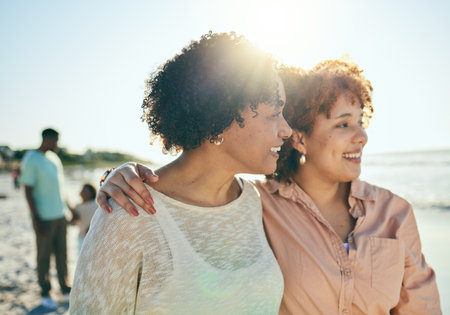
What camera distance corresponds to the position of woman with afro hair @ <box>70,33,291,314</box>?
1.45 meters

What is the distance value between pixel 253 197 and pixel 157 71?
3.24 ft

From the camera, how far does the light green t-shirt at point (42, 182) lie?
4.91 meters

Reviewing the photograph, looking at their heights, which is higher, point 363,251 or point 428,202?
point 363,251

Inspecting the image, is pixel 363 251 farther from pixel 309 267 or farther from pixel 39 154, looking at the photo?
pixel 39 154

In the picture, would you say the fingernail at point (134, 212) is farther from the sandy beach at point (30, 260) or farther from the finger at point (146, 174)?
the sandy beach at point (30, 260)

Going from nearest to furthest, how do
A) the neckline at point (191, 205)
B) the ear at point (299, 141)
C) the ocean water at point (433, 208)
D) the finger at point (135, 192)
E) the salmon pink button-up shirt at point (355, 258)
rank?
the finger at point (135, 192) < the neckline at point (191, 205) < the salmon pink button-up shirt at point (355, 258) < the ear at point (299, 141) < the ocean water at point (433, 208)

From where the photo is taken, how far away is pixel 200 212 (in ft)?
5.77

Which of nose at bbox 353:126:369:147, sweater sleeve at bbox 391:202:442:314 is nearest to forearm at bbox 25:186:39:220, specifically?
nose at bbox 353:126:369:147

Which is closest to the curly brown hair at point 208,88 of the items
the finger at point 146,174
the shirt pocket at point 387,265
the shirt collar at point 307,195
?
the finger at point 146,174

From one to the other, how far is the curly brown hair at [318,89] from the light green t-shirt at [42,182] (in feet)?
12.4

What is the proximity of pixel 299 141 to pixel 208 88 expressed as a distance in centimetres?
107

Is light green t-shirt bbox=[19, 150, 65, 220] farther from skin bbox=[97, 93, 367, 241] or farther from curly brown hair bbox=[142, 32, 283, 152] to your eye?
skin bbox=[97, 93, 367, 241]

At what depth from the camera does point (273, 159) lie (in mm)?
1971

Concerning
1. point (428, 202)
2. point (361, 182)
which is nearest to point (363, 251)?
point (361, 182)
